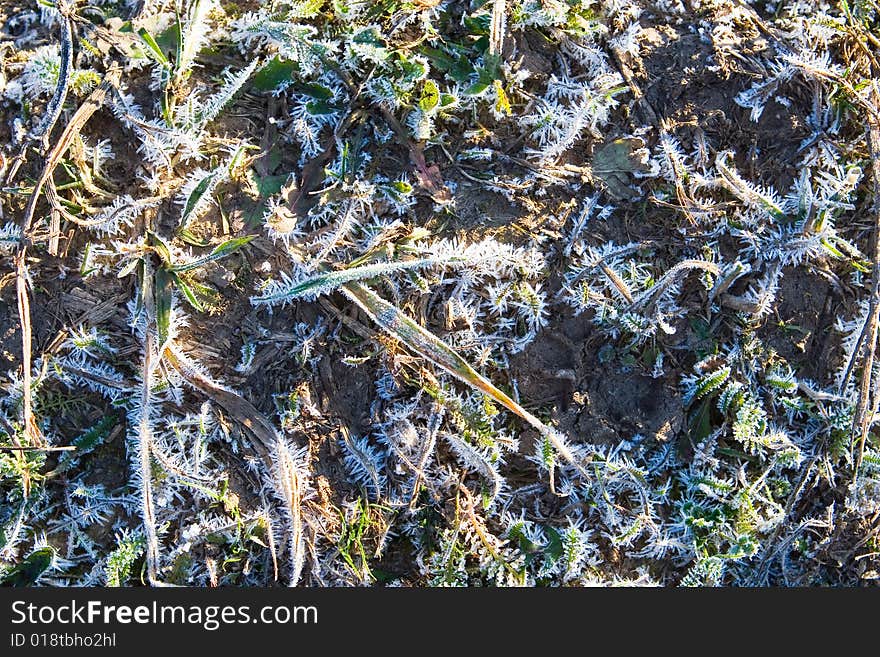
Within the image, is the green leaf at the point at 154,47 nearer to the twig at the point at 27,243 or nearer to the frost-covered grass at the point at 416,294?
the frost-covered grass at the point at 416,294

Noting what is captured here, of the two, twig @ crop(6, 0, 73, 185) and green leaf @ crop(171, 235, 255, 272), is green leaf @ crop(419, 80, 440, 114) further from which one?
twig @ crop(6, 0, 73, 185)

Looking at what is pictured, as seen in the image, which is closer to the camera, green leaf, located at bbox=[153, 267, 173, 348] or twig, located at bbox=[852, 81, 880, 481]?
green leaf, located at bbox=[153, 267, 173, 348]

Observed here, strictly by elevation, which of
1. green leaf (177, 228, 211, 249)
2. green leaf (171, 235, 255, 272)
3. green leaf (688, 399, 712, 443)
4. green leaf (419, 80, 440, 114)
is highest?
green leaf (419, 80, 440, 114)

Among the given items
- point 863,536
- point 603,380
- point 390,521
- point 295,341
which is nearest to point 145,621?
point 390,521

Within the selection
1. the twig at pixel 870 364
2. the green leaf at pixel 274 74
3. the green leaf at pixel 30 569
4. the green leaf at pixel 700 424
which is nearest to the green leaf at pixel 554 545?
the green leaf at pixel 700 424

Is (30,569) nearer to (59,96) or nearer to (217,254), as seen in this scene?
(217,254)

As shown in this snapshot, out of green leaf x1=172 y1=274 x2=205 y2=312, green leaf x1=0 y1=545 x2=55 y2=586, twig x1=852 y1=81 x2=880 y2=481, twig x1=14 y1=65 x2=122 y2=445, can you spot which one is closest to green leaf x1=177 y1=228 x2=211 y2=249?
green leaf x1=172 y1=274 x2=205 y2=312

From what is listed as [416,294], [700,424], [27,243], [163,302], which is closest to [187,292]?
[163,302]
